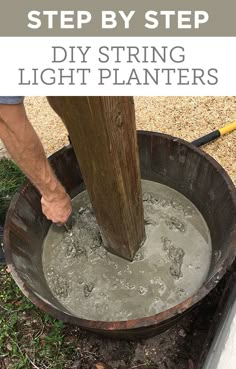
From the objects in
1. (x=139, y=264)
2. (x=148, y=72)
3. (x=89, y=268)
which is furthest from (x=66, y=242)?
(x=148, y=72)

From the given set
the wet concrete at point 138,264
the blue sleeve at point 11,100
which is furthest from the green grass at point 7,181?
the blue sleeve at point 11,100

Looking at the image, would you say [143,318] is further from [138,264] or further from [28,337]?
[28,337]

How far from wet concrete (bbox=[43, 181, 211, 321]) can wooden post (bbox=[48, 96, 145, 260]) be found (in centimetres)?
20

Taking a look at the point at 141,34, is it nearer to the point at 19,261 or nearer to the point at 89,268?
the point at 19,261

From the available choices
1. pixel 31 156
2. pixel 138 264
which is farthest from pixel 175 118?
pixel 31 156

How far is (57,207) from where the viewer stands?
202 centimetres

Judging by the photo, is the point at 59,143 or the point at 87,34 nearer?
the point at 87,34

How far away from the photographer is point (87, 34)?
117 cm

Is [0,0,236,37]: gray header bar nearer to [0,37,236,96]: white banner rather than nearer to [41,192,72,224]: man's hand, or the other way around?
[0,37,236,96]: white banner

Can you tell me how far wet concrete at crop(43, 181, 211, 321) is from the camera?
6.64 feet

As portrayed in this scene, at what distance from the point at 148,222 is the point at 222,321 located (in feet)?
2.10

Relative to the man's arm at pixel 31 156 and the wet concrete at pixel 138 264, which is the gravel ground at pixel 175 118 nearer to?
the wet concrete at pixel 138 264

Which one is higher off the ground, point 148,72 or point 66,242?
point 148,72

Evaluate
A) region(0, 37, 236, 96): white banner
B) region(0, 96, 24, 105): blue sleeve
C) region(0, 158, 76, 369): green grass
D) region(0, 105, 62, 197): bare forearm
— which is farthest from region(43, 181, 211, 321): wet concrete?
region(0, 37, 236, 96): white banner
